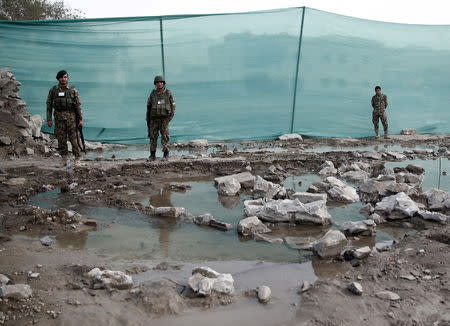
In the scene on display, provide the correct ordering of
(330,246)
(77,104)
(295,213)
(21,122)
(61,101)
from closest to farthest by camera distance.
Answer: (330,246)
(295,213)
(61,101)
(77,104)
(21,122)

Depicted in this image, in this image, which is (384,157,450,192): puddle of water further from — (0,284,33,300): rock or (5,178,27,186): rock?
(5,178,27,186): rock

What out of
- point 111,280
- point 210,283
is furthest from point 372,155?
point 111,280

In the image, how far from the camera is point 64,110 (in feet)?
19.3

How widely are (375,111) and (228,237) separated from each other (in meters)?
6.50

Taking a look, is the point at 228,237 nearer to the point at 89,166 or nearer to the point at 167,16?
the point at 89,166

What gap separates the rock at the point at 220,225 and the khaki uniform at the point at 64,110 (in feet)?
8.94

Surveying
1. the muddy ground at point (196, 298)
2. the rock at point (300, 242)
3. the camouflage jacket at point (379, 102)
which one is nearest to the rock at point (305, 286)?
the muddy ground at point (196, 298)

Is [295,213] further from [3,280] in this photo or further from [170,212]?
[3,280]

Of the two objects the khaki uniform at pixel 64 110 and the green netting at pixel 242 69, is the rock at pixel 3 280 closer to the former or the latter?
the khaki uniform at pixel 64 110

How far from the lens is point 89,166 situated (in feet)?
21.0

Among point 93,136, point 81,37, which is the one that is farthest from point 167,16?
point 93,136

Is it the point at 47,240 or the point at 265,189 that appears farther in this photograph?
the point at 265,189

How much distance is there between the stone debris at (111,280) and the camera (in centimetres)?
298

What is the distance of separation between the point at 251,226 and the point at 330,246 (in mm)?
872
